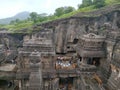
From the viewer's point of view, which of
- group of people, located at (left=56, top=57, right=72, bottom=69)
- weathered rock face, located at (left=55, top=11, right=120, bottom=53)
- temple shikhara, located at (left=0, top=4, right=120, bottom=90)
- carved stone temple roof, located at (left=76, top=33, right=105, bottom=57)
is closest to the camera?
temple shikhara, located at (left=0, top=4, right=120, bottom=90)

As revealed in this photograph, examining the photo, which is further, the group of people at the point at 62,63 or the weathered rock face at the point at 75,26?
the weathered rock face at the point at 75,26

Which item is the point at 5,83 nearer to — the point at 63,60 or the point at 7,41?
the point at 63,60

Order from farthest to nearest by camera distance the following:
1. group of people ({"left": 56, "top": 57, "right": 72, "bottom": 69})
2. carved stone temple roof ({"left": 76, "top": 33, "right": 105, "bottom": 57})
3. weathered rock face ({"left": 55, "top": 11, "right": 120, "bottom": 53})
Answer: weathered rock face ({"left": 55, "top": 11, "right": 120, "bottom": 53}) < carved stone temple roof ({"left": 76, "top": 33, "right": 105, "bottom": 57}) < group of people ({"left": 56, "top": 57, "right": 72, "bottom": 69})

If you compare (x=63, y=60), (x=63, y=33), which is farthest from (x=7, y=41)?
(x=63, y=60)

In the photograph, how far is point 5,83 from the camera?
23531 millimetres

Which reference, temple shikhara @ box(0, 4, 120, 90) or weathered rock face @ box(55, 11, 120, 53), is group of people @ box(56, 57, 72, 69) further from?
weathered rock face @ box(55, 11, 120, 53)

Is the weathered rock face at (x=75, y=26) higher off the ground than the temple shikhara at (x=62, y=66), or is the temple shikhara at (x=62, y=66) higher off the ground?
the weathered rock face at (x=75, y=26)

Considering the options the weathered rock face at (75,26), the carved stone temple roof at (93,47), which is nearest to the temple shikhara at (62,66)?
the carved stone temple roof at (93,47)

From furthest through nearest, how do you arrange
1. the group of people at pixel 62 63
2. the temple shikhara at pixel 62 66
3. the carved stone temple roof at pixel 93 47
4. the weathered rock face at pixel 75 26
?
the weathered rock face at pixel 75 26, the carved stone temple roof at pixel 93 47, the group of people at pixel 62 63, the temple shikhara at pixel 62 66

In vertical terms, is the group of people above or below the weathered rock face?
below

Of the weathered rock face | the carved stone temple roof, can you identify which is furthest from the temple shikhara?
the weathered rock face

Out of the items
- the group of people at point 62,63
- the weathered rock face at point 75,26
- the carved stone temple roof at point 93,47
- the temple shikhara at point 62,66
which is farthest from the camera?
the weathered rock face at point 75,26

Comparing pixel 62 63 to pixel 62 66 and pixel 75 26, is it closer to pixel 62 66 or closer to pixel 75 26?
pixel 62 66

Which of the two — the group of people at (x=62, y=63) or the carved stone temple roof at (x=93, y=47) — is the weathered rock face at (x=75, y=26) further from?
the carved stone temple roof at (x=93, y=47)
